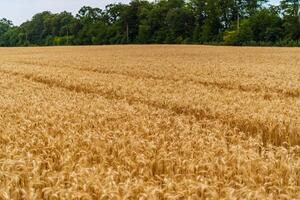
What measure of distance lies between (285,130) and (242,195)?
417 centimetres

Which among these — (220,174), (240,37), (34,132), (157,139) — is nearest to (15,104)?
(34,132)

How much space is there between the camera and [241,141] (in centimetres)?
688

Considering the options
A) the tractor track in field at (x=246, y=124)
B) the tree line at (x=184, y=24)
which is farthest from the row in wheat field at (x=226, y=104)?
the tree line at (x=184, y=24)

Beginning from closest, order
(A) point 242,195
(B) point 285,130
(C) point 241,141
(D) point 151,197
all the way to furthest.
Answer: (D) point 151,197 → (A) point 242,195 → (C) point 241,141 → (B) point 285,130

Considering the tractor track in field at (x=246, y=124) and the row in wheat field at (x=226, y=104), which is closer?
the tractor track in field at (x=246, y=124)

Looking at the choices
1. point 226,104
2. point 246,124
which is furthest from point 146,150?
point 226,104

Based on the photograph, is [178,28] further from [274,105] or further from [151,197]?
[151,197]

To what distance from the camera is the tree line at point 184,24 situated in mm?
78562

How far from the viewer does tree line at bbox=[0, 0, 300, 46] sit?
7856 cm

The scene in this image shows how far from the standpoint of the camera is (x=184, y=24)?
316 ft

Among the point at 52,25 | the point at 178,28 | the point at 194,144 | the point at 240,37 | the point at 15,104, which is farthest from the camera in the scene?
the point at 52,25

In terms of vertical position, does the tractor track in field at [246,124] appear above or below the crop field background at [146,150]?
below

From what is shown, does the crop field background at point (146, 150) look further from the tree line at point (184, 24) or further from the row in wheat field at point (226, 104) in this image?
the tree line at point (184, 24)

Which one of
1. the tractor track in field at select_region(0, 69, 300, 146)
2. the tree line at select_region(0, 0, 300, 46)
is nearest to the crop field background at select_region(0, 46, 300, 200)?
the tractor track in field at select_region(0, 69, 300, 146)
